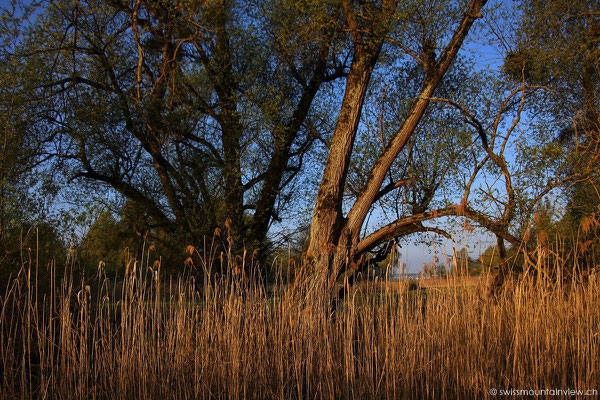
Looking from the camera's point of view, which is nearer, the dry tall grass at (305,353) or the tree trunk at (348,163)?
the dry tall grass at (305,353)

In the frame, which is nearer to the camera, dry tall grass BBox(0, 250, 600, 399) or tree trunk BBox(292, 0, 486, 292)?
dry tall grass BBox(0, 250, 600, 399)

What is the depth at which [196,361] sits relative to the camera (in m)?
4.32

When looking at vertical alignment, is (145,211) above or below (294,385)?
above

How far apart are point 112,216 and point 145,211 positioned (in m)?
0.97

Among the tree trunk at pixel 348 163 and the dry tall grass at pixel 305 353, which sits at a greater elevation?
the tree trunk at pixel 348 163

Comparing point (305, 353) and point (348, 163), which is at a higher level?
point (348, 163)

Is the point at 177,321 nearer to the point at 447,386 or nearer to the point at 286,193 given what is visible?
the point at 447,386

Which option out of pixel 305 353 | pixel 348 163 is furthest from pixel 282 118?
pixel 305 353

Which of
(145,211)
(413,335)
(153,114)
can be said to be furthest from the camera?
(145,211)

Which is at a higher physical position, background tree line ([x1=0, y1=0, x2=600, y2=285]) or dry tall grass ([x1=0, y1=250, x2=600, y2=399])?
background tree line ([x1=0, y1=0, x2=600, y2=285])

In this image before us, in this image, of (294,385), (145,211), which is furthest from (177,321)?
(145,211)

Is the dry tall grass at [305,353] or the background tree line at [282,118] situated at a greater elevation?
the background tree line at [282,118]

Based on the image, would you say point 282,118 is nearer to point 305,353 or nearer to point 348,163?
point 348,163

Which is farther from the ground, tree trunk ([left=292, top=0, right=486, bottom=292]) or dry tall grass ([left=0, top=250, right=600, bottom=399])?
tree trunk ([left=292, top=0, right=486, bottom=292])
